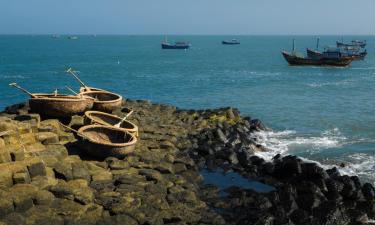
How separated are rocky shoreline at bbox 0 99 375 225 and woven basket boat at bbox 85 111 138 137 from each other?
560mm

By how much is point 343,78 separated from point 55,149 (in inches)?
2413

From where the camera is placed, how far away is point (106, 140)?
18.2 meters

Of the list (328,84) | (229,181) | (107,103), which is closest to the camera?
(229,181)

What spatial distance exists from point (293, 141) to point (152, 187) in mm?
15201

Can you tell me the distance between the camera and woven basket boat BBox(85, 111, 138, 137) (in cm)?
1875

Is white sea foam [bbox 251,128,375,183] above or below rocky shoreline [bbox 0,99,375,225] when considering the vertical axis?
below

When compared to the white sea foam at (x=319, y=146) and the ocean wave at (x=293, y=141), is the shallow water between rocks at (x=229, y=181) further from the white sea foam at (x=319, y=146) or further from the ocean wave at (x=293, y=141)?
the ocean wave at (x=293, y=141)

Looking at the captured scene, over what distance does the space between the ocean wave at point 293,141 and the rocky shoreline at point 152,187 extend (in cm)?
519

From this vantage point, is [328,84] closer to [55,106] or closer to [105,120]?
[105,120]

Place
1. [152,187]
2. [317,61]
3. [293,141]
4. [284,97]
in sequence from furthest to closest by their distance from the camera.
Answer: [317,61], [284,97], [293,141], [152,187]

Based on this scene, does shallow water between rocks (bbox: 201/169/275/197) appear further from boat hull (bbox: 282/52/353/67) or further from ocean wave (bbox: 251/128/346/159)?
boat hull (bbox: 282/52/353/67)

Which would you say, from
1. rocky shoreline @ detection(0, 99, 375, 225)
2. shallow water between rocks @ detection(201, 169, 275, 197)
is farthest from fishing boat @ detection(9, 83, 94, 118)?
shallow water between rocks @ detection(201, 169, 275, 197)

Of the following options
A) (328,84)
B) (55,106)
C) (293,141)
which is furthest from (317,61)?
(55,106)

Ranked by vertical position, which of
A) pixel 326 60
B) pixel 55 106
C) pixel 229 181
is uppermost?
pixel 326 60
